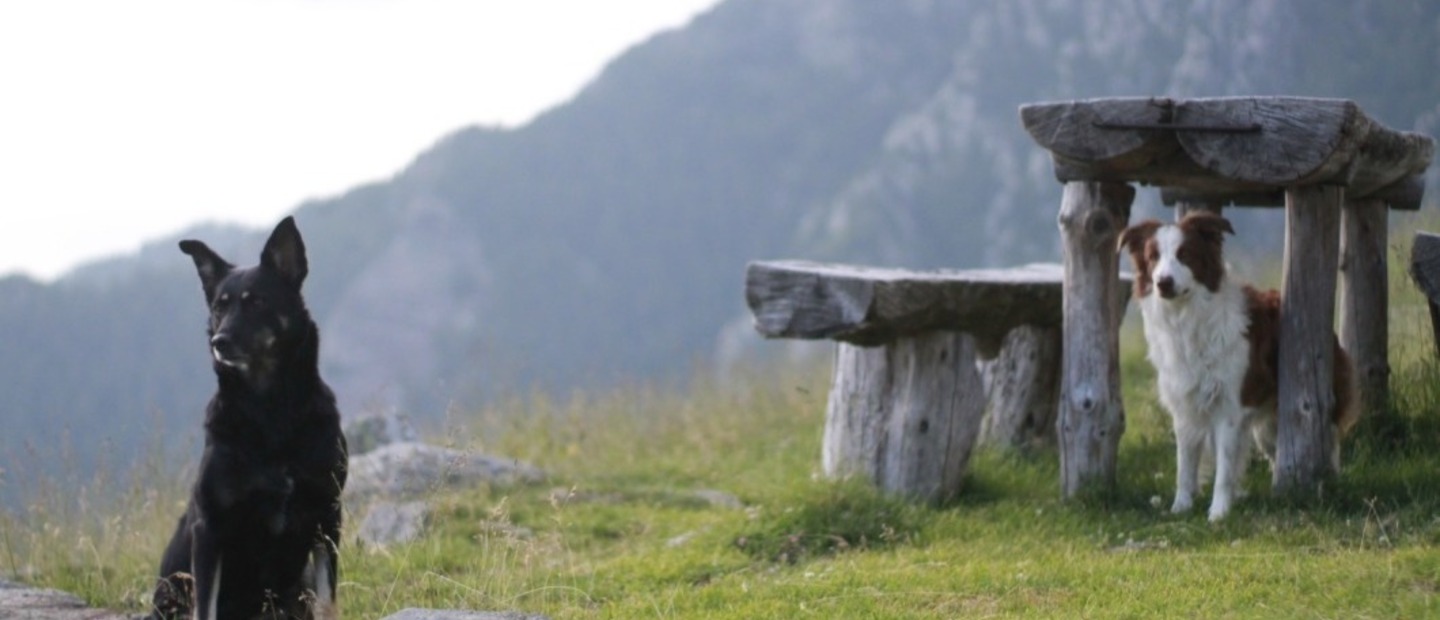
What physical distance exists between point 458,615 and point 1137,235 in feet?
12.4

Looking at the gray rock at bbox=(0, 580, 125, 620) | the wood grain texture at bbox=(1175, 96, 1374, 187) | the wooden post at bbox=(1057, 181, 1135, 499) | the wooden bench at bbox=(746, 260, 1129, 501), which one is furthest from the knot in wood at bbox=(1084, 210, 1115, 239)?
the gray rock at bbox=(0, 580, 125, 620)

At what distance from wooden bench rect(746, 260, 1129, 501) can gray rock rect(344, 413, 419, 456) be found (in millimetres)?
4208

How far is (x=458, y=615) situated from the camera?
454cm

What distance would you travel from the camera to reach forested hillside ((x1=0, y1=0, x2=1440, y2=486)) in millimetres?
34594

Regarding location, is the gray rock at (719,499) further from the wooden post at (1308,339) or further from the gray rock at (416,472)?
the wooden post at (1308,339)

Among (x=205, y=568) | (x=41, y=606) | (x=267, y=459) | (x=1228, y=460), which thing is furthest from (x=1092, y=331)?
(x=41, y=606)

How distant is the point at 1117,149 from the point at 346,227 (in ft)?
143

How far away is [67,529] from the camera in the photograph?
7906mm

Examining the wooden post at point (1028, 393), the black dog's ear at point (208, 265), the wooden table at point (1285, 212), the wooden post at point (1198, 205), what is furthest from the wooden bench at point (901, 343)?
the black dog's ear at point (208, 265)

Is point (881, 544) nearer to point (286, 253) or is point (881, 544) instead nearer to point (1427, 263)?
point (1427, 263)

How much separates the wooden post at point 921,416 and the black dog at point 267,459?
10.8 feet

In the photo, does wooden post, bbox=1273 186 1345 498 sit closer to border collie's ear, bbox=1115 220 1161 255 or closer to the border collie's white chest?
the border collie's white chest

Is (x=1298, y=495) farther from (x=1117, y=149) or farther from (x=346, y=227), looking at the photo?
(x=346, y=227)

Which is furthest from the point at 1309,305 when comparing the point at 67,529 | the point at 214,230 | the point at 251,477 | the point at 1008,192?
the point at 214,230
